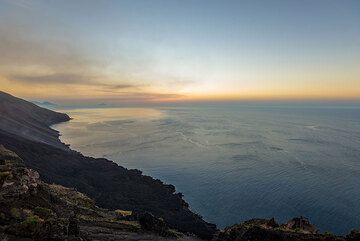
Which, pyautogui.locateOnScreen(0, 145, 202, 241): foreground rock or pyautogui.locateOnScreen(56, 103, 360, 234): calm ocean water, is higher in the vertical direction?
pyautogui.locateOnScreen(0, 145, 202, 241): foreground rock

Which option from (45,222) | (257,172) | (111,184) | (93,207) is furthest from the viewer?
(257,172)

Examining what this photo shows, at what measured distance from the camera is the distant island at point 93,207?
24.9 m

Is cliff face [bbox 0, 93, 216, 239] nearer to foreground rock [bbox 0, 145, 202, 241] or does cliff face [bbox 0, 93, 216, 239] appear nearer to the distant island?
the distant island

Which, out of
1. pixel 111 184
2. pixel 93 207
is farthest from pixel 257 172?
pixel 93 207

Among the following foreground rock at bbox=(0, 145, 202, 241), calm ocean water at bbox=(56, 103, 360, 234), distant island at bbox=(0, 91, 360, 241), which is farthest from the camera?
calm ocean water at bbox=(56, 103, 360, 234)

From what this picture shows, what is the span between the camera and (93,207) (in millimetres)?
52312

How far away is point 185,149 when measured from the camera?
141 m

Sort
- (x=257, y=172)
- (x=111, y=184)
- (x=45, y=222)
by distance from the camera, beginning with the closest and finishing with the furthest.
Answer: (x=45, y=222)
(x=111, y=184)
(x=257, y=172)

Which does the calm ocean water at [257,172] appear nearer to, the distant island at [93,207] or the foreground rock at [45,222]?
the distant island at [93,207]

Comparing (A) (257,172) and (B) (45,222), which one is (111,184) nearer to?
(A) (257,172)

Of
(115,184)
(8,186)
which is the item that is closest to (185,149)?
(115,184)

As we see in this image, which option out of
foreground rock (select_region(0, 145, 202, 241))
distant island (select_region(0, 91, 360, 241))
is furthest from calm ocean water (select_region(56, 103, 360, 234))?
foreground rock (select_region(0, 145, 202, 241))

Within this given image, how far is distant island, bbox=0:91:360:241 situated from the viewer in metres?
24.9

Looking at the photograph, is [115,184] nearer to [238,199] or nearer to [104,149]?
[238,199]
